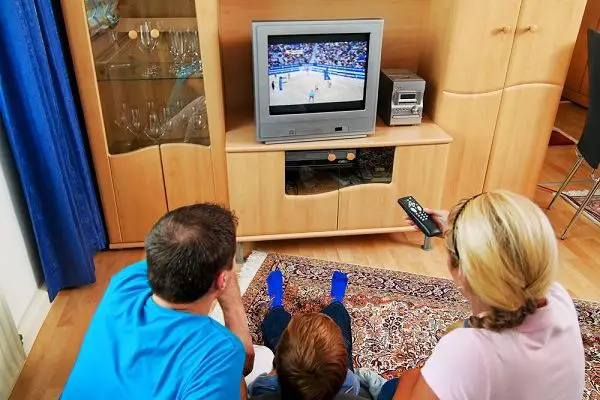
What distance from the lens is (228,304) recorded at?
4.66 ft

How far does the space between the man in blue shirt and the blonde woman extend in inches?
16.6

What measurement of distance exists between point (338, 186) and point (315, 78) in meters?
0.54

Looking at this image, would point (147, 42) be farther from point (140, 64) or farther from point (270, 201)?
point (270, 201)

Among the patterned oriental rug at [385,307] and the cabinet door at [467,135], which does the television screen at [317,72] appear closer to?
the cabinet door at [467,135]

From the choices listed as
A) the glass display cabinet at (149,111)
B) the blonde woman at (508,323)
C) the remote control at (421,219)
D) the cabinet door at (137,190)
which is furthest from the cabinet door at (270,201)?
the blonde woman at (508,323)

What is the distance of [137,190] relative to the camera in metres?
2.52

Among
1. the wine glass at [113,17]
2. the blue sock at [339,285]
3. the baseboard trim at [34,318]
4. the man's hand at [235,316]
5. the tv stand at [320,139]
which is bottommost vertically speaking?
the baseboard trim at [34,318]

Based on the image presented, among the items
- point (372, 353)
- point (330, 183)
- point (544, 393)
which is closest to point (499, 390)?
point (544, 393)

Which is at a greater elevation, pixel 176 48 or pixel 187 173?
pixel 176 48

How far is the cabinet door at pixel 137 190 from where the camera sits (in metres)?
2.45

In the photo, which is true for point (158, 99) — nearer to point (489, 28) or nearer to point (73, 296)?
point (73, 296)

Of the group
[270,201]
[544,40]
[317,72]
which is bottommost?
[270,201]

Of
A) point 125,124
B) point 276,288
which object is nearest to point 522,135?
point 276,288

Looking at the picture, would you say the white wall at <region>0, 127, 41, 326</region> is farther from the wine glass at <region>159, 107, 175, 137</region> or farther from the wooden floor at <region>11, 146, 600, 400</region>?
the wine glass at <region>159, 107, 175, 137</region>
